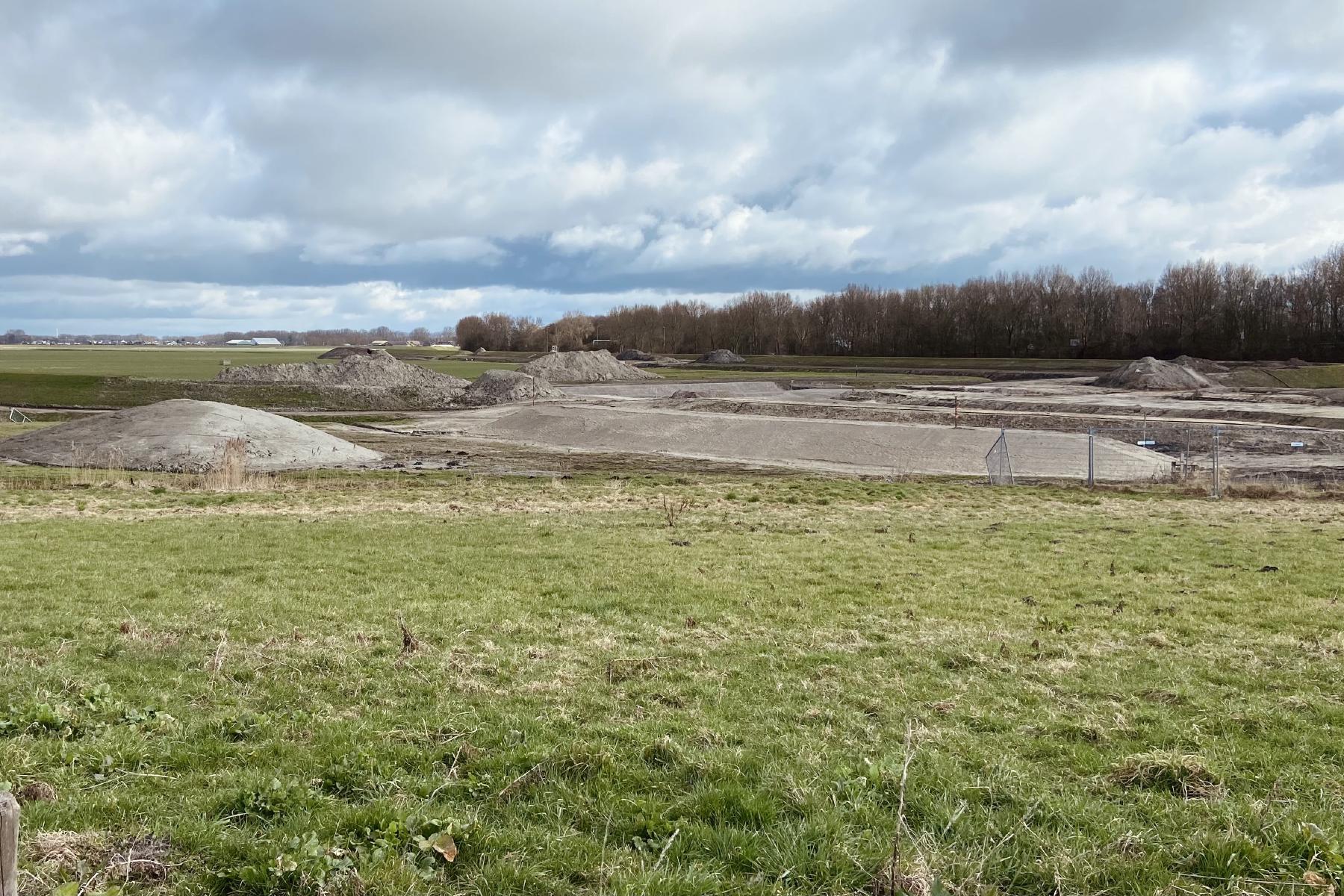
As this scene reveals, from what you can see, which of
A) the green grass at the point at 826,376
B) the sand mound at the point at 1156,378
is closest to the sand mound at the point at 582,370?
the green grass at the point at 826,376

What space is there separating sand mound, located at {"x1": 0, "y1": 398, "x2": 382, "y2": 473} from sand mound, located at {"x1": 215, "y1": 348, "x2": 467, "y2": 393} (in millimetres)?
36639

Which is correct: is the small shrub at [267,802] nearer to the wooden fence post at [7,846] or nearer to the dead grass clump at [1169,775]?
the wooden fence post at [7,846]

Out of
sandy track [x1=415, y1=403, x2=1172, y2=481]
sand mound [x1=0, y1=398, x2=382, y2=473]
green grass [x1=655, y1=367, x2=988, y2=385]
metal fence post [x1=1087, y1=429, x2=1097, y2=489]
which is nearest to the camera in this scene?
metal fence post [x1=1087, y1=429, x2=1097, y2=489]

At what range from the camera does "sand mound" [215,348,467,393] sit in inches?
2879

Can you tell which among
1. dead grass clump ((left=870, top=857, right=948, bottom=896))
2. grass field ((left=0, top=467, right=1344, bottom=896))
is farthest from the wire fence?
dead grass clump ((left=870, top=857, right=948, bottom=896))

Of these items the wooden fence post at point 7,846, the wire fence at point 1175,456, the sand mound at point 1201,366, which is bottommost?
the wire fence at point 1175,456

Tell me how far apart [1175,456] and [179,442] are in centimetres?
3706

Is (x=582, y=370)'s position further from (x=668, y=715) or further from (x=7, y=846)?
(x=7, y=846)

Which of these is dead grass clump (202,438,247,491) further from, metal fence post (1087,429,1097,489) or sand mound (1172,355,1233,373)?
sand mound (1172,355,1233,373)

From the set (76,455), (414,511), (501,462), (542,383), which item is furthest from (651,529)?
(542,383)

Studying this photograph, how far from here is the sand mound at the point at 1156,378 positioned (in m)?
70.6

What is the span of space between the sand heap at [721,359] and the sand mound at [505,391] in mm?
55170

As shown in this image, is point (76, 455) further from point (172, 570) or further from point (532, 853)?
point (532, 853)

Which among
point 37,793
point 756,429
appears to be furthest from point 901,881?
point 756,429
